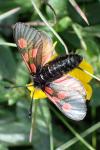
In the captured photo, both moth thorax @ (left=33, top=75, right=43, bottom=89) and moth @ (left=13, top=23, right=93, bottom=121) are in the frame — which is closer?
moth @ (left=13, top=23, right=93, bottom=121)

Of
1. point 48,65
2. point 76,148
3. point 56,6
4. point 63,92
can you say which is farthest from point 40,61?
point 76,148

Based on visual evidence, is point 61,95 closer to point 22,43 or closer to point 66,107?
point 66,107

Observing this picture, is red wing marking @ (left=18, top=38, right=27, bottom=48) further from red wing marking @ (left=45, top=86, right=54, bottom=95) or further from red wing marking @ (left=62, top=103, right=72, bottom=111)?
red wing marking @ (left=62, top=103, right=72, bottom=111)

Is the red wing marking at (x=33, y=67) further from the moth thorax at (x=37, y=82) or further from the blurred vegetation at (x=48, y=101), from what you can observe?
the blurred vegetation at (x=48, y=101)

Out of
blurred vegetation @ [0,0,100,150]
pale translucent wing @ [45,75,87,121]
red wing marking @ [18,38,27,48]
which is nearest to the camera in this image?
pale translucent wing @ [45,75,87,121]

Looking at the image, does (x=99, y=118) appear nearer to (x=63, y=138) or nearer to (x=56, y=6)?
(x=63, y=138)

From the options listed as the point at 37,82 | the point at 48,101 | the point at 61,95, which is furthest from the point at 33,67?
the point at 48,101

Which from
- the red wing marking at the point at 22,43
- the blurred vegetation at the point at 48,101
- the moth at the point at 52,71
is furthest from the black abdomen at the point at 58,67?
the blurred vegetation at the point at 48,101

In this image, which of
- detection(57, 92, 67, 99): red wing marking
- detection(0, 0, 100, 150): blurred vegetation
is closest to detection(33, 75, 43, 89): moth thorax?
detection(57, 92, 67, 99): red wing marking
